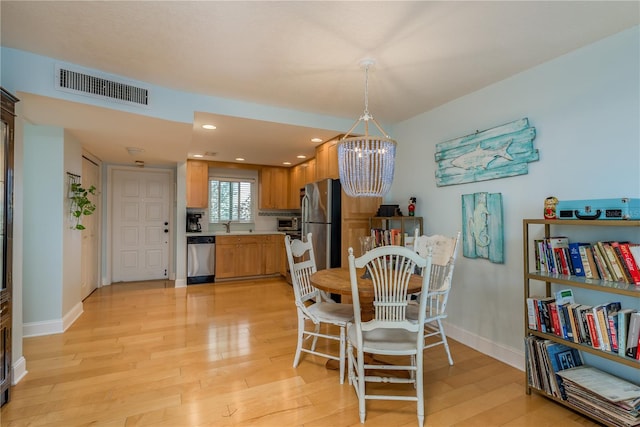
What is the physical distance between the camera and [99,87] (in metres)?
2.44

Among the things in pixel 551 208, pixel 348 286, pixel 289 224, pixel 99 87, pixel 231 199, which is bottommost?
pixel 348 286

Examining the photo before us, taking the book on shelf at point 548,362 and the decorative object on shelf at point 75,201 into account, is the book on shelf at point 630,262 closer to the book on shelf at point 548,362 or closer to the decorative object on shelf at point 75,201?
the book on shelf at point 548,362

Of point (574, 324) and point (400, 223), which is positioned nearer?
point (574, 324)

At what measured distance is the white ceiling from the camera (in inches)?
67.1

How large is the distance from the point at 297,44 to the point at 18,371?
3090 mm

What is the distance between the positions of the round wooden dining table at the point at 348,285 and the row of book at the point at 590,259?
0.88 metres

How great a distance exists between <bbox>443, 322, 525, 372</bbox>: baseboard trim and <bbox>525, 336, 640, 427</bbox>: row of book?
0.40 m

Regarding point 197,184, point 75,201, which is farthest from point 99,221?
point 75,201

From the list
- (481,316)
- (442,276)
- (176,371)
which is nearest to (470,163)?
(442,276)

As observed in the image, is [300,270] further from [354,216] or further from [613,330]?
[613,330]

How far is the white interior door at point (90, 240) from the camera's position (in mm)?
4219

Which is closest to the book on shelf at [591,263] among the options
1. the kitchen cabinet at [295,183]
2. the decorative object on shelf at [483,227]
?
the decorative object on shelf at [483,227]

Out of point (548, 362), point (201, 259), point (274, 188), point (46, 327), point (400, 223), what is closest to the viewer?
point (548, 362)

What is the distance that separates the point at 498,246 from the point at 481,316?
70 centimetres
